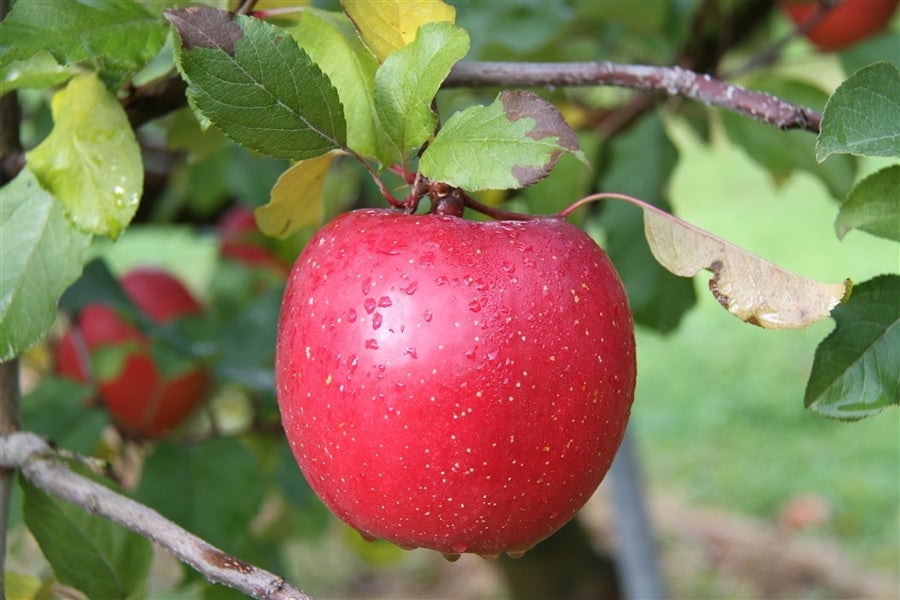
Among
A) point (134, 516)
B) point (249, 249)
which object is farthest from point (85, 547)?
point (249, 249)

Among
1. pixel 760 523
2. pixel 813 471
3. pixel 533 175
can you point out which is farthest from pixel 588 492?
pixel 813 471

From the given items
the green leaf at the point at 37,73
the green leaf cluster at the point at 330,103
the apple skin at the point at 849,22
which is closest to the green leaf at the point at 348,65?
the green leaf cluster at the point at 330,103

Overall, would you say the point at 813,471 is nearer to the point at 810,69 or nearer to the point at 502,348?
the point at 502,348

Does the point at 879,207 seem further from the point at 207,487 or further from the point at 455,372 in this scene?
the point at 207,487

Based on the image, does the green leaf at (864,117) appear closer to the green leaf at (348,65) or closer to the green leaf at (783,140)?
the green leaf at (348,65)

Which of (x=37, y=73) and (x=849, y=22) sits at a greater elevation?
(x=37, y=73)
